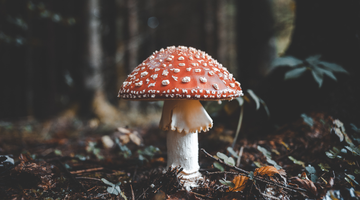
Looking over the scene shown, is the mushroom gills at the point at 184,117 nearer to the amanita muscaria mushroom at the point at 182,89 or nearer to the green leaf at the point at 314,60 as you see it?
the amanita muscaria mushroom at the point at 182,89

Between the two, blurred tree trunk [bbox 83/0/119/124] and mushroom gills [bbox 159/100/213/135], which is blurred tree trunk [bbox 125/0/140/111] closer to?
blurred tree trunk [bbox 83/0/119/124]

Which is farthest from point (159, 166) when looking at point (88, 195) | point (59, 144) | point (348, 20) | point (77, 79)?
point (77, 79)

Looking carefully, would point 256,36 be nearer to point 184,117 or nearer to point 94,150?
point 184,117

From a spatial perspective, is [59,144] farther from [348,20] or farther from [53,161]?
[348,20]

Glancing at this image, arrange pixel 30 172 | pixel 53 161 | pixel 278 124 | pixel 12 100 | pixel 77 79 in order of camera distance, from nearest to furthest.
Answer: pixel 30 172 → pixel 53 161 → pixel 278 124 → pixel 77 79 → pixel 12 100

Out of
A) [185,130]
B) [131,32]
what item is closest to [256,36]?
[185,130]

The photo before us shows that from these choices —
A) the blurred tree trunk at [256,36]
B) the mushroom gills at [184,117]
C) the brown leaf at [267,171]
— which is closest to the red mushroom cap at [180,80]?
the mushroom gills at [184,117]
